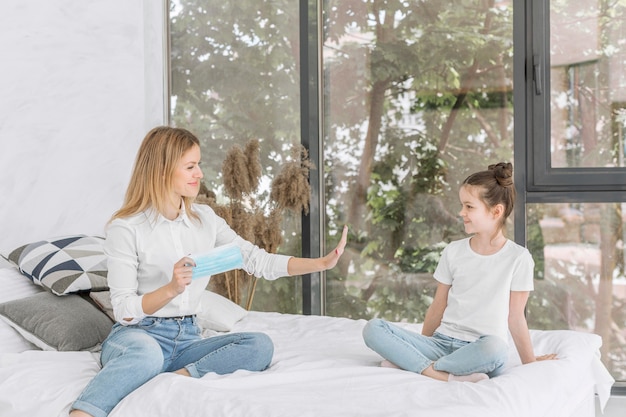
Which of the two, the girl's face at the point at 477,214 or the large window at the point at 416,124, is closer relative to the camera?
the girl's face at the point at 477,214

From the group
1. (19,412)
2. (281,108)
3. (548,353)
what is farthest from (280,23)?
(19,412)

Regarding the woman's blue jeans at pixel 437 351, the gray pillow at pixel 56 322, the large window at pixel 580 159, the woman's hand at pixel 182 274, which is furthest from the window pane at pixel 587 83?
the gray pillow at pixel 56 322

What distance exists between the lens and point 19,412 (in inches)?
70.6

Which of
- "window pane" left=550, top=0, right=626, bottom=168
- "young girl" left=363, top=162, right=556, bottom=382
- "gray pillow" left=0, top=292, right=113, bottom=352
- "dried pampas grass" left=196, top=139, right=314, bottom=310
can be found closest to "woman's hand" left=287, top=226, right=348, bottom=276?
"young girl" left=363, top=162, right=556, bottom=382

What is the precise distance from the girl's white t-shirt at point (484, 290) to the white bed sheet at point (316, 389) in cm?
15

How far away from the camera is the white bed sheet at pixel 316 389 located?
65.9 inches

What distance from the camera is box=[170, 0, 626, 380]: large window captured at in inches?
125

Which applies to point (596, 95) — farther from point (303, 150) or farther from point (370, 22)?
point (303, 150)

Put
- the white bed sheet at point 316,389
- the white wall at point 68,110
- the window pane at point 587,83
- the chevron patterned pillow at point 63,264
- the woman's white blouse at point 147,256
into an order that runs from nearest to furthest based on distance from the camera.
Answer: the white bed sheet at point 316,389
the woman's white blouse at point 147,256
the chevron patterned pillow at point 63,264
the white wall at point 68,110
the window pane at point 587,83

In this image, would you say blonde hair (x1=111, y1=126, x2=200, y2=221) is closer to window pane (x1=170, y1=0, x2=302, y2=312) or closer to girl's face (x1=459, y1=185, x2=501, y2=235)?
girl's face (x1=459, y1=185, x2=501, y2=235)

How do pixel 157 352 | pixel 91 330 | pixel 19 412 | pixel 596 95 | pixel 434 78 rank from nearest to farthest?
1. pixel 19 412
2. pixel 157 352
3. pixel 91 330
4. pixel 596 95
5. pixel 434 78

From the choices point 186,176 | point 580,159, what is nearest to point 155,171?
point 186,176

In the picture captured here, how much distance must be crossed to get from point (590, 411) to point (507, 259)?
583 mm

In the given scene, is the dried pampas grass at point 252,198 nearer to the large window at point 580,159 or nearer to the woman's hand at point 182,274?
the large window at point 580,159
